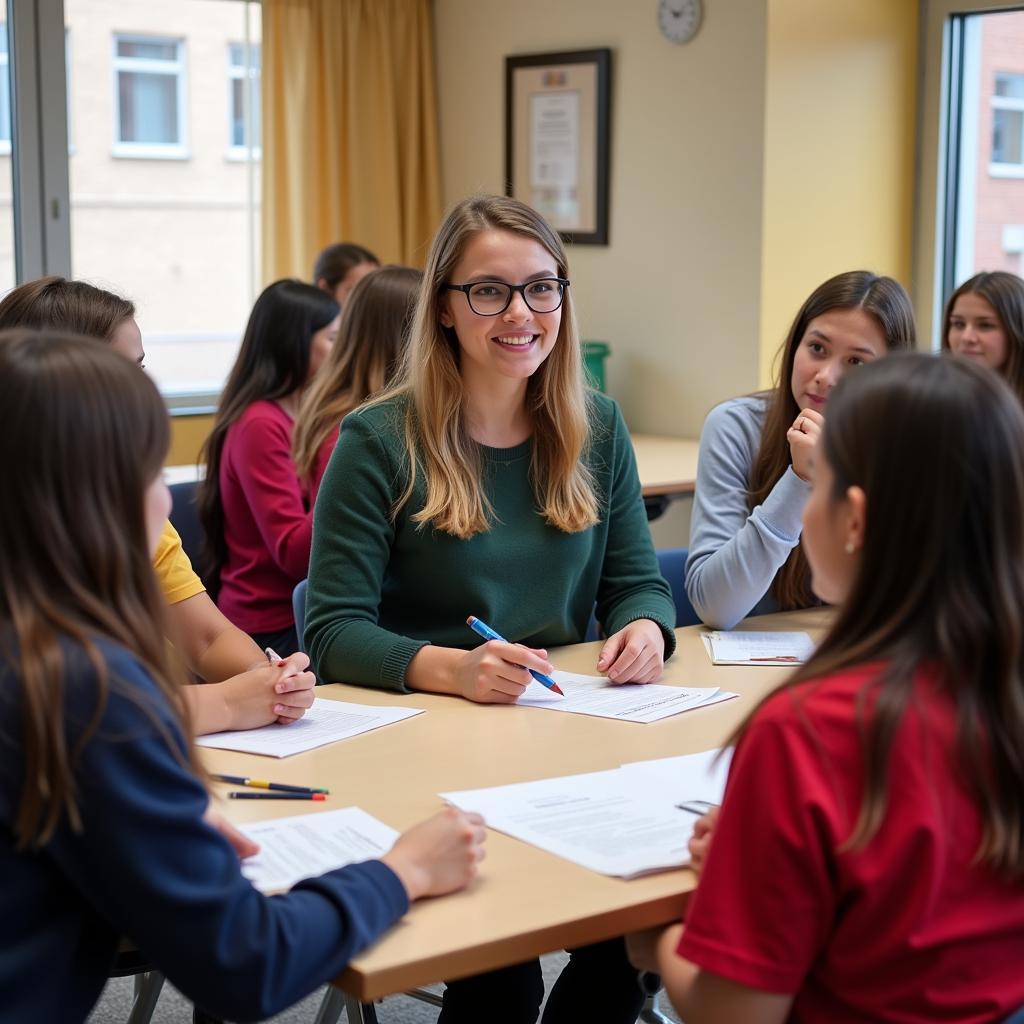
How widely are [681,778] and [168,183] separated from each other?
13.8ft

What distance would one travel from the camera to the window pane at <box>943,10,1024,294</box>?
456cm

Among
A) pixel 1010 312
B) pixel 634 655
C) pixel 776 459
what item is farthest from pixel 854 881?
pixel 1010 312

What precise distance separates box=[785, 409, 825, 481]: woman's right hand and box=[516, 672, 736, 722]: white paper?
47cm

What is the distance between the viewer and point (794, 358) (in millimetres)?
2594

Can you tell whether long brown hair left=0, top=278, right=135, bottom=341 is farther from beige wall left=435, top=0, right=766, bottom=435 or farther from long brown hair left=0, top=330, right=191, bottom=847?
beige wall left=435, top=0, right=766, bottom=435

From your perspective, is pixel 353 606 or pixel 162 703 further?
pixel 353 606

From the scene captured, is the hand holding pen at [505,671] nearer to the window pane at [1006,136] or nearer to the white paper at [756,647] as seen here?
the white paper at [756,647]

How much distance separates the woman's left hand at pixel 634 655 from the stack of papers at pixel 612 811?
0.35 m

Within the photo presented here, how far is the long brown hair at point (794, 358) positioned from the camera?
251 cm

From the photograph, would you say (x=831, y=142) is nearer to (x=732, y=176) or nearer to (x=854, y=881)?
(x=732, y=176)

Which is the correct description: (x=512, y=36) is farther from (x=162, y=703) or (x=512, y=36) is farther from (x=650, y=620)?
(x=162, y=703)

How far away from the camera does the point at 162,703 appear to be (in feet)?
3.79

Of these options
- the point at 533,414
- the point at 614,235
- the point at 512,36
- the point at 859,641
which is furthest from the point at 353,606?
the point at 512,36

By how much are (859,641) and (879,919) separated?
0.23 m
